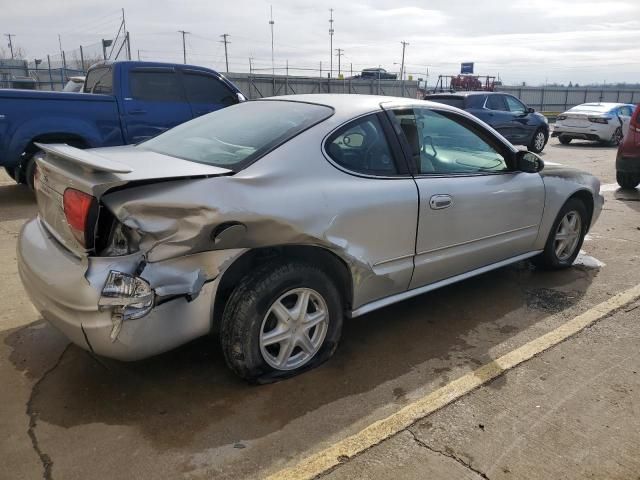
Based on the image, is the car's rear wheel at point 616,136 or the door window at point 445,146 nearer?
the door window at point 445,146

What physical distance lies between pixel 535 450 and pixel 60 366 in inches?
101

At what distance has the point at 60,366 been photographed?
120 inches

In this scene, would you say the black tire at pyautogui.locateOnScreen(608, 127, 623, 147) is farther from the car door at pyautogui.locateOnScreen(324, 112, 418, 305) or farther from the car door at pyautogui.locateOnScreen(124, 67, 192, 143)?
the car door at pyautogui.locateOnScreen(324, 112, 418, 305)

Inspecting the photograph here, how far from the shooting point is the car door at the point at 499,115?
13352 millimetres

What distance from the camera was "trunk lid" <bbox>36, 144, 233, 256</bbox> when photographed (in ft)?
7.87

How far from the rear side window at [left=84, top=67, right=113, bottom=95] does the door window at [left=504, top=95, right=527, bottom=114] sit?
1001cm

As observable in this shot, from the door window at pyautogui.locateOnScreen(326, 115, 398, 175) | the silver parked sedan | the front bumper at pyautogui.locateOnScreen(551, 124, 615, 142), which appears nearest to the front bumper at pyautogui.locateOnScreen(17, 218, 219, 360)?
the silver parked sedan

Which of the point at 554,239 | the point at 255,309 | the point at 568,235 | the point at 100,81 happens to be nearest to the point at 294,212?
the point at 255,309

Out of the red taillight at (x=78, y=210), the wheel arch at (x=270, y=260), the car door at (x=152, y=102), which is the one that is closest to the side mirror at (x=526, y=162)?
the wheel arch at (x=270, y=260)

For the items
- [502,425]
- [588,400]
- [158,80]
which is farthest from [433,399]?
[158,80]

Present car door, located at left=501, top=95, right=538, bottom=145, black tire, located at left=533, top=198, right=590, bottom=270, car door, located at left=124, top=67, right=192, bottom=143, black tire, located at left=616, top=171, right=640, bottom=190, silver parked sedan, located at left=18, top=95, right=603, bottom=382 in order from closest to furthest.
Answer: silver parked sedan, located at left=18, top=95, right=603, bottom=382 < black tire, located at left=533, top=198, right=590, bottom=270 < car door, located at left=124, top=67, right=192, bottom=143 < black tire, located at left=616, top=171, right=640, bottom=190 < car door, located at left=501, top=95, right=538, bottom=145

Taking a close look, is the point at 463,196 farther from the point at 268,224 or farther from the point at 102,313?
the point at 102,313

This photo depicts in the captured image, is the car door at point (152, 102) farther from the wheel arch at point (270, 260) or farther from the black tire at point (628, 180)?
the black tire at point (628, 180)

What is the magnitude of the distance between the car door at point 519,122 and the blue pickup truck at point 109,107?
8337mm
